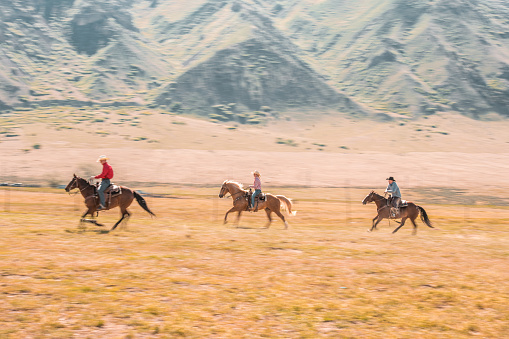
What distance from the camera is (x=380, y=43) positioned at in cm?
18900

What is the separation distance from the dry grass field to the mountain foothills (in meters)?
115

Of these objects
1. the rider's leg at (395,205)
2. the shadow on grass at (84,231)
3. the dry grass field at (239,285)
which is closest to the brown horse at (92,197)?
the dry grass field at (239,285)

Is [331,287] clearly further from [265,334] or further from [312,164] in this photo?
[312,164]

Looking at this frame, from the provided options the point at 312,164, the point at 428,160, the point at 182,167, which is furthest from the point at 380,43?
the point at 182,167

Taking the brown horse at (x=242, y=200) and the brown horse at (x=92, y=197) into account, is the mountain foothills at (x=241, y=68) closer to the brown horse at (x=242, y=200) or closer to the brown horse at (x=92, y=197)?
the brown horse at (x=242, y=200)

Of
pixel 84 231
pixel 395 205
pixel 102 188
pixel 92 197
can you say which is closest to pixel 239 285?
pixel 84 231

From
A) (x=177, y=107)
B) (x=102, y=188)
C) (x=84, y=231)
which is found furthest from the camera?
(x=177, y=107)

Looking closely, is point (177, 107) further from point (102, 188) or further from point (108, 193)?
point (102, 188)

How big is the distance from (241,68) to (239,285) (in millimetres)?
148411

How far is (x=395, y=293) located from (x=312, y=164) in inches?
3127

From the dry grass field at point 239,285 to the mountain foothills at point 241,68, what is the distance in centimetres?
11463

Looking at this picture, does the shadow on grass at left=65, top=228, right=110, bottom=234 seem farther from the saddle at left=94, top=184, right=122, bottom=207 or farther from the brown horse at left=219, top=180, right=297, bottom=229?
the brown horse at left=219, top=180, right=297, bottom=229

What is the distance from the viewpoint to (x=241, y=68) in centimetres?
15662

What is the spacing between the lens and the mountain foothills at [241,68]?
143 metres
